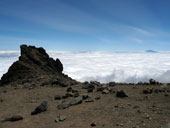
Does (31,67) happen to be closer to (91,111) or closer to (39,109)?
(39,109)

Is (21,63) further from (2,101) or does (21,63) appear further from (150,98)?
(150,98)

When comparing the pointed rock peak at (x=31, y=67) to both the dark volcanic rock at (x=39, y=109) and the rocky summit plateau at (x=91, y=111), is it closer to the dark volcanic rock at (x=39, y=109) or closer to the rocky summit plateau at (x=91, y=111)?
the rocky summit plateau at (x=91, y=111)

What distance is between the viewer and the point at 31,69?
30.5 metres

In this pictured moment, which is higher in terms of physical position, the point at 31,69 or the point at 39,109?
the point at 31,69

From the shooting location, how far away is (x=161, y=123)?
348 inches

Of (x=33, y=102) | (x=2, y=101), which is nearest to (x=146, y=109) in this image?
(x=33, y=102)

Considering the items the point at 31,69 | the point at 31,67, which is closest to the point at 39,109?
the point at 31,69

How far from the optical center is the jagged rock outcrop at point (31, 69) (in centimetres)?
2665

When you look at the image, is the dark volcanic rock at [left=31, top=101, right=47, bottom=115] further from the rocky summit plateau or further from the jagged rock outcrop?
the jagged rock outcrop

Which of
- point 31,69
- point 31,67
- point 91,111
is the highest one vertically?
point 31,67

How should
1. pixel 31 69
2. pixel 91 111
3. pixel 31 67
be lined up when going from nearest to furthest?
pixel 91 111 → pixel 31 69 → pixel 31 67

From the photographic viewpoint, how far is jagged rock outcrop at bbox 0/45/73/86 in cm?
2665

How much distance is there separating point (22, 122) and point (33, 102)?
A: 4.71 metres

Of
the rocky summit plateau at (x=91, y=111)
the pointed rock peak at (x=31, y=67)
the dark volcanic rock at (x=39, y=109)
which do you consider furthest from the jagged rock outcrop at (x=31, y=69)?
the dark volcanic rock at (x=39, y=109)
